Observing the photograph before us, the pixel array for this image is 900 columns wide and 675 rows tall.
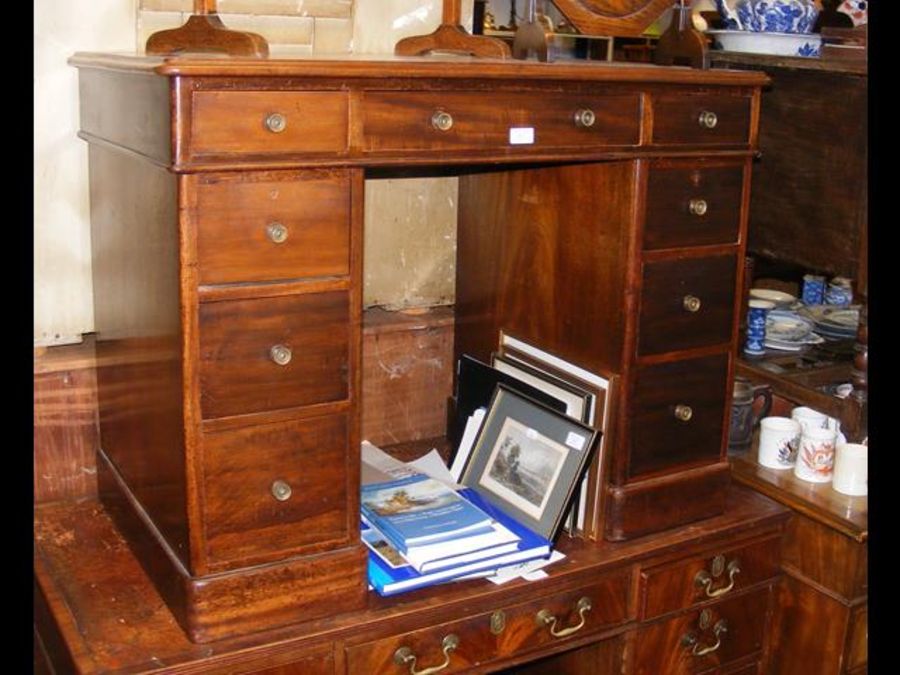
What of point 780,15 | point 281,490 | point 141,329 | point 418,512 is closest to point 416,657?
point 418,512

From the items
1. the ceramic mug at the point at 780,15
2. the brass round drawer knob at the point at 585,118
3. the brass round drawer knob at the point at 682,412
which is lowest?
the brass round drawer knob at the point at 682,412

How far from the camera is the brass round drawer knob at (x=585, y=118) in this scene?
1790 millimetres

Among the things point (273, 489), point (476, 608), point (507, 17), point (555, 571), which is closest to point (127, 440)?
point (273, 489)

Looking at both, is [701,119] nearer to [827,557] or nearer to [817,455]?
[817,455]

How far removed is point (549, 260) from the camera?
6.86 ft

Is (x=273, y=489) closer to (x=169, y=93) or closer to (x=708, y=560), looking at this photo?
(x=169, y=93)

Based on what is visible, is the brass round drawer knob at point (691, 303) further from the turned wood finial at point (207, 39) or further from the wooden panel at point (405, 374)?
the turned wood finial at point (207, 39)

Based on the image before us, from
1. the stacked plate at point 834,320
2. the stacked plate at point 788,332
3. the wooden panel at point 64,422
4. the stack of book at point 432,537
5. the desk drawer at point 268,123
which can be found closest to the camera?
the desk drawer at point 268,123

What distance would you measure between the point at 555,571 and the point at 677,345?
1.53 ft

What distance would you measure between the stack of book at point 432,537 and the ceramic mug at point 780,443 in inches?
25.6

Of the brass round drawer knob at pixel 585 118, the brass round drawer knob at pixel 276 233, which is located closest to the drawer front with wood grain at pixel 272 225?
the brass round drawer knob at pixel 276 233

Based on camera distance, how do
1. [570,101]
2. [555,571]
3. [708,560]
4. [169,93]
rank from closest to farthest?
[169,93] < [570,101] < [555,571] < [708,560]

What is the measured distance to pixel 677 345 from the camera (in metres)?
1.98

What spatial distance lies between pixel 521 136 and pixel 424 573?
2.43 ft
